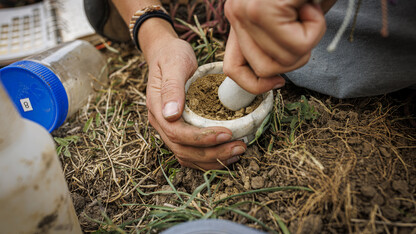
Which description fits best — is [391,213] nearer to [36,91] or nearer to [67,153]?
[67,153]

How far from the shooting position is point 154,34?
186 cm

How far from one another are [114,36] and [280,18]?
6.42 ft

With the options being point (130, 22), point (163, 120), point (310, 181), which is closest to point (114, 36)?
point (130, 22)

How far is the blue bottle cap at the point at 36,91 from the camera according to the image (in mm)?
1712

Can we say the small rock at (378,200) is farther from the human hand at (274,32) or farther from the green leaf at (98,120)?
the green leaf at (98,120)

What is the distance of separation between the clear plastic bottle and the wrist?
52cm

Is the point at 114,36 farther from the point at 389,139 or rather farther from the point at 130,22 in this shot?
the point at 389,139

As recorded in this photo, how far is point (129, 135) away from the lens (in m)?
1.78

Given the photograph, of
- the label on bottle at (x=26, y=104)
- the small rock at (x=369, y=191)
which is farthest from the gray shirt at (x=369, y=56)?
the label on bottle at (x=26, y=104)

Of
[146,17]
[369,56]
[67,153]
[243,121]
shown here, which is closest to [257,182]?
[243,121]

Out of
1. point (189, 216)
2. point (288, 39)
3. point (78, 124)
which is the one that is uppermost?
point (288, 39)

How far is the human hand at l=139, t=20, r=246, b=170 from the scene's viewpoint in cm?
124

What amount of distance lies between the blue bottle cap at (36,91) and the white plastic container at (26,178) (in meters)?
0.87

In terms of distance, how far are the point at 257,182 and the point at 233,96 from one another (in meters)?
0.39
